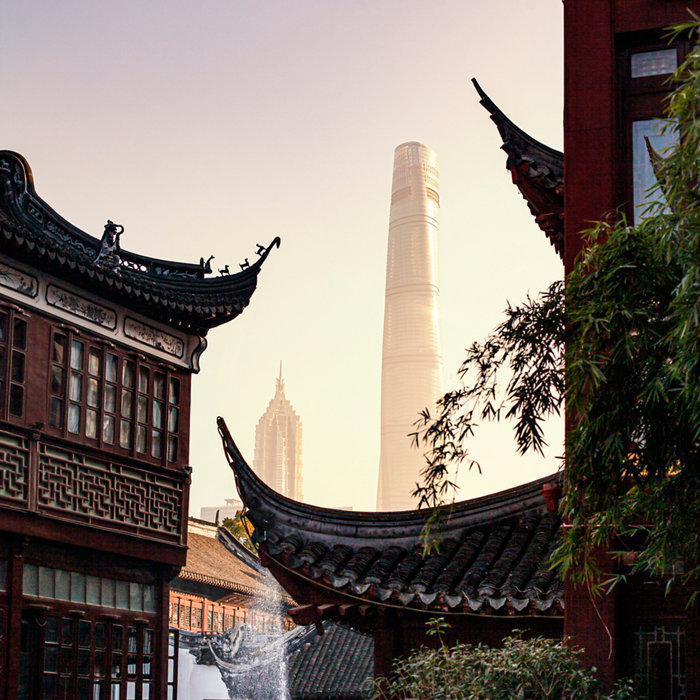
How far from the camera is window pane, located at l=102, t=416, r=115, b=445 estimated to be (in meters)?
13.9

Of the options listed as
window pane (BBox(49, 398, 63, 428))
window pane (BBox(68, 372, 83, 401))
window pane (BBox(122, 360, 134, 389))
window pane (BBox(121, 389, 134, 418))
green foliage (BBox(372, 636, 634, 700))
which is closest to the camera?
green foliage (BBox(372, 636, 634, 700))

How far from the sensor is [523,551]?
8648 millimetres

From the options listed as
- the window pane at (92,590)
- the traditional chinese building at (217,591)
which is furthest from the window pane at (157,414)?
the traditional chinese building at (217,591)

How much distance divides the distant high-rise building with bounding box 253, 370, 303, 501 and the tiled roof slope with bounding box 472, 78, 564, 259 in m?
107

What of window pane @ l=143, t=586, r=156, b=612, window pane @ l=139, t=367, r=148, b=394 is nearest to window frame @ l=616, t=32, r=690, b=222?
window pane @ l=139, t=367, r=148, b=394

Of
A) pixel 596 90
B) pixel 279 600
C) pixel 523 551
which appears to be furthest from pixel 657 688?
pixel 279 600

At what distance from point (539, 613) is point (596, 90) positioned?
3.42m

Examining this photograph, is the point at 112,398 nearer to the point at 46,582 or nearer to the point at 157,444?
the point at 157,444

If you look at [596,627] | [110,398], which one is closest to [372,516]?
[596,627]

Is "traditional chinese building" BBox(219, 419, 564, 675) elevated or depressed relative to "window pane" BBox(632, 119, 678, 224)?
depressed

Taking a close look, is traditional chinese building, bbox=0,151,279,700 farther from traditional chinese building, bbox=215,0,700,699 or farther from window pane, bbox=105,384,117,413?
traditional chinese building, bbox=215,0,700,699

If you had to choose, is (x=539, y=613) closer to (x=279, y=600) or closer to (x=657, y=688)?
(x=657, y=688)

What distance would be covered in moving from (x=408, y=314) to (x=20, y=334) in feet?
231

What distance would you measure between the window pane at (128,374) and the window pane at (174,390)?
824 millimetres
